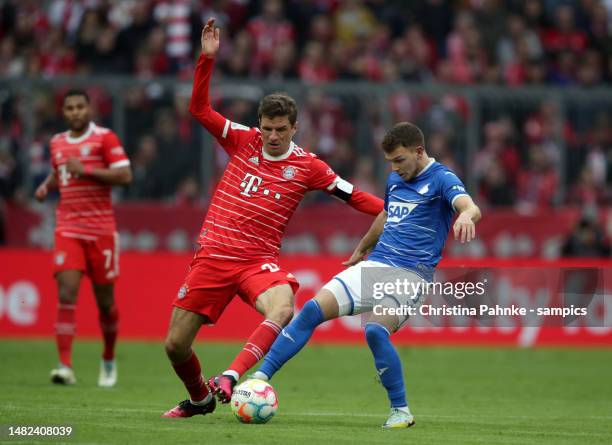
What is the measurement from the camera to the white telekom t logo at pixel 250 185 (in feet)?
31.7

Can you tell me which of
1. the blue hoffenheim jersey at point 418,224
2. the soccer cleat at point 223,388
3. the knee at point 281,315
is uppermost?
the blue hoffenheim jersey at point 418,224

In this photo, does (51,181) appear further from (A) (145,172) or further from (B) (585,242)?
(B) (585,242)

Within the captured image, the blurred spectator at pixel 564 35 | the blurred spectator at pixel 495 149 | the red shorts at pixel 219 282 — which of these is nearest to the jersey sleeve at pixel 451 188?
the red shorts at pixel 219 282

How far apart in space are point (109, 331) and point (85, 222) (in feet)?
3.97

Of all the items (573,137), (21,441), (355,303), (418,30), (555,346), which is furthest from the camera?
(418,30)

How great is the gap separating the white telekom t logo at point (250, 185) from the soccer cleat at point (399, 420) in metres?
2.06

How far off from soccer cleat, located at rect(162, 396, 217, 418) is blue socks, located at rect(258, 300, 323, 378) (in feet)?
2.69

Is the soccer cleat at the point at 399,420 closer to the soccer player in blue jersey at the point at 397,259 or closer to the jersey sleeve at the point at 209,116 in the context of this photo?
the soccer player in blue jersey at the point at 397,259

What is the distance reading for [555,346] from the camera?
19.6 metres

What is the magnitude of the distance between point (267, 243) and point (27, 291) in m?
9.57

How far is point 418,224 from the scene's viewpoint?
9.37 meters

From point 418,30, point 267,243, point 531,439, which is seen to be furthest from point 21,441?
point 418,30

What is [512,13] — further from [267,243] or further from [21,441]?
[21,441]

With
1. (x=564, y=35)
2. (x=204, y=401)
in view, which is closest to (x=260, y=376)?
(x=204, y=401)
